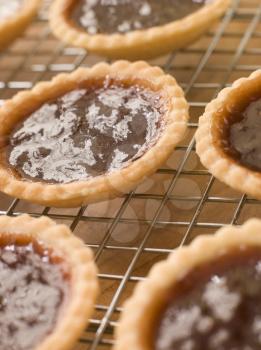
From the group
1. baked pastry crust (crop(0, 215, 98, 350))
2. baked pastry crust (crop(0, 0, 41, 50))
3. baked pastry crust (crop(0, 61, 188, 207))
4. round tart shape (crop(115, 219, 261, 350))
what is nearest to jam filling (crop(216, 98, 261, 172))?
baked pastry crust (crop(0, 61, 188, 207))

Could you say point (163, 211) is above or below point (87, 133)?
below

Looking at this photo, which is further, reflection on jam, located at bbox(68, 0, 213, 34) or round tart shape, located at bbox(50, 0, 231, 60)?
reflection on jam, located at bbox(68, 0, 213, 34)

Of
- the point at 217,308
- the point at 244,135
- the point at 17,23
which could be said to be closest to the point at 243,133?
the point at 244,135

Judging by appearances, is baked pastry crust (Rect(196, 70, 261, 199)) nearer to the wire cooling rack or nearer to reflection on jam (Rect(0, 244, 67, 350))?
the wire cooling rack

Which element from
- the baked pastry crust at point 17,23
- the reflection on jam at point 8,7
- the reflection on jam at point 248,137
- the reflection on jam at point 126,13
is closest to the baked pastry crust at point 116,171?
the reflection on jam at point 248,137

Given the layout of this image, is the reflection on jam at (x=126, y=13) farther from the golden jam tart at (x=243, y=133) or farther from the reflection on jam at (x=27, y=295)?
the reflection on jam at (x=27, y=295)

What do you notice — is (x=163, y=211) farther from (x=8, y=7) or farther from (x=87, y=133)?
(x=8, y=7)
